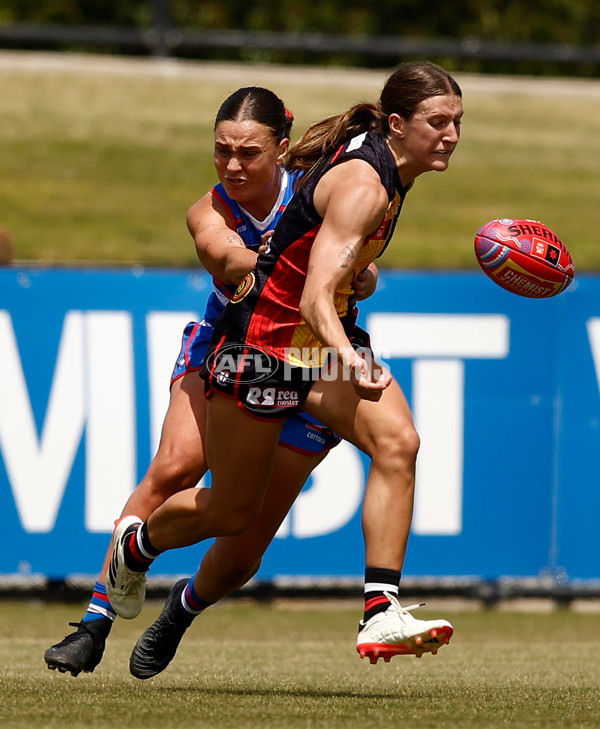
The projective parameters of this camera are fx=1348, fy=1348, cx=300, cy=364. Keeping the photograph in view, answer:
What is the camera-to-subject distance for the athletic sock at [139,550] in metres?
5.18

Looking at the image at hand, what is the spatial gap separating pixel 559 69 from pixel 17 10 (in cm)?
794

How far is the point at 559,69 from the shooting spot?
19797mm

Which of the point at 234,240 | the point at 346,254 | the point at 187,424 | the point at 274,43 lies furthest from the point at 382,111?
the point at 274,43

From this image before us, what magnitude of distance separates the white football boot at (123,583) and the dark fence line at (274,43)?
12.9 m

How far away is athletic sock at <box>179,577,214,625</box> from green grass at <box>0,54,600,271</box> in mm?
8215

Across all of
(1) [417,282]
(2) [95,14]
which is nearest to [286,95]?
(2) [95,14]

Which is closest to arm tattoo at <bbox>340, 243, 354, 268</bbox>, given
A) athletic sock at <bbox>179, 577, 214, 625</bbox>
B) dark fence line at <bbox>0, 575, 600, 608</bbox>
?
athletic sock at <bbox>179, 577, 214, 625</bbox>

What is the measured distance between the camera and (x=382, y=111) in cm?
483

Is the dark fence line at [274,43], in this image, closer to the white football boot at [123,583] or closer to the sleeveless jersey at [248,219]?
the sleeveless jersey at [248,219]

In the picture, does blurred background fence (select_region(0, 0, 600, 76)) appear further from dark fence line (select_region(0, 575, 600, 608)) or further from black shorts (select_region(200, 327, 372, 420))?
black shorts (select_region(200, 327, 372, 420))

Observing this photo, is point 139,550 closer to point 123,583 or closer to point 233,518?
point 123,583

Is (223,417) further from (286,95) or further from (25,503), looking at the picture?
(286,95)

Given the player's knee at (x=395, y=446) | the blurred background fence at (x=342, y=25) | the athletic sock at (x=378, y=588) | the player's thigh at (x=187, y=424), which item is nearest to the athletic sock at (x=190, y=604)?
the player's thigh at (x=187, y=424)

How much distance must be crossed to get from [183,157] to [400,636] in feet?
43.2
